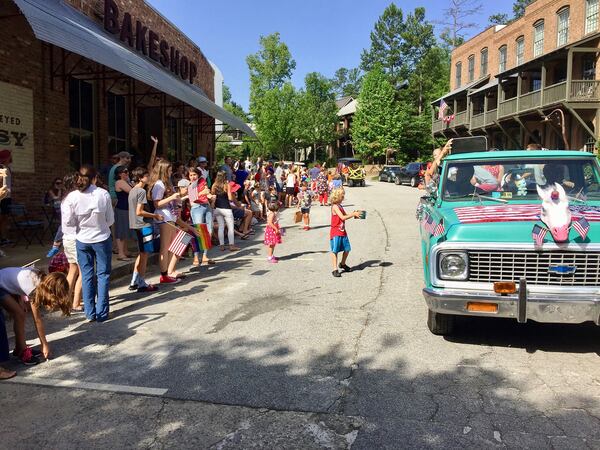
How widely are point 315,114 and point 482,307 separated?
59037mm

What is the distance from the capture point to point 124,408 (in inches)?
145

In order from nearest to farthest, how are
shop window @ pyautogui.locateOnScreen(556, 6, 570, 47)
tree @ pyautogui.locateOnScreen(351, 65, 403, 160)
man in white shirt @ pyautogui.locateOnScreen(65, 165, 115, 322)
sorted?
man in white shirt @ pyautogui.locateOnScreen(65, 165, 115, 322)
shop window @ pyautogui.locateOnScreen(556, 6, 570, 47)
tree @ pyautogui.locateOnScreen(351, 65, 403, 160)

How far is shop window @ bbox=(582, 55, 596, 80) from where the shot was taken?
25.0 meters

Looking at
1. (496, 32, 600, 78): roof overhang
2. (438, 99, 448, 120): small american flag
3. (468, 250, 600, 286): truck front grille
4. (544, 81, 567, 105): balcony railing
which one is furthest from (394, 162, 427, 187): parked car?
(468, 250, 600, 286): truck front grille

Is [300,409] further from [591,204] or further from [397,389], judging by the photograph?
[591,204]

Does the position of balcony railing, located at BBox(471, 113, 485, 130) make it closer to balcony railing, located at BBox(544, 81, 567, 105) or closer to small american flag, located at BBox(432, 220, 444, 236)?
balcony railing, located at BBox(544, 81, 567, 105)

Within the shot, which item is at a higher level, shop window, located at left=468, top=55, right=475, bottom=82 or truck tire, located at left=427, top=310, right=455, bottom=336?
shop window, located at left=468, top=55, right=475, bottom=82

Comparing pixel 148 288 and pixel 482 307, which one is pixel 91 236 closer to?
pixel 148 288

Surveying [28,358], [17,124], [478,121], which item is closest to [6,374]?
[28,358]

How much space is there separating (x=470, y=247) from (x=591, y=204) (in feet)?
5.02

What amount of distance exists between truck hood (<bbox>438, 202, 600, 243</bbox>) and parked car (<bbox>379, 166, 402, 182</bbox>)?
33.0m

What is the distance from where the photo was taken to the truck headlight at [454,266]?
4.49m

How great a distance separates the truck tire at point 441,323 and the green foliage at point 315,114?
53739 millimetres

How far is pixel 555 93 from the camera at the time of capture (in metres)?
25.0
